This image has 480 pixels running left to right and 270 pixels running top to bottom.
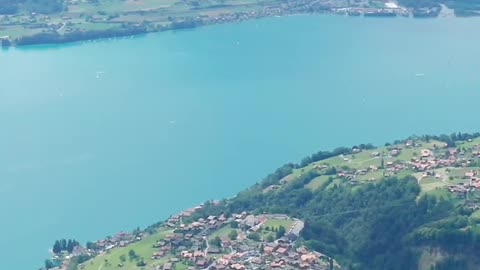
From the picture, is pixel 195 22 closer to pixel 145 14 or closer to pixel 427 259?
pixel 145 14

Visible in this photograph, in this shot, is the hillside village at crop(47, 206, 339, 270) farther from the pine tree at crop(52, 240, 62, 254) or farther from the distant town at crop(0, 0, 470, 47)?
the distant town at crop(0, 0, 470, 47)

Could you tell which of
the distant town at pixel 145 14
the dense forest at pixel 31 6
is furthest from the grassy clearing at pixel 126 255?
the dense forest at pixel 31 6

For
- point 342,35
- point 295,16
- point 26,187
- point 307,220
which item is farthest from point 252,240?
point 295,16

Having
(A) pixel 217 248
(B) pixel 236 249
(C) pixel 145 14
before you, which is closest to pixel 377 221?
(B) pixel 236 249

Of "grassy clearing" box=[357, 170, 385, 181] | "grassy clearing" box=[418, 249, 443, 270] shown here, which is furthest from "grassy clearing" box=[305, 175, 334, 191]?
"grassy clearing" box=[418, 249, 443, 270]

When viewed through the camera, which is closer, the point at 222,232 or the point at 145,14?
the point at 222,232
